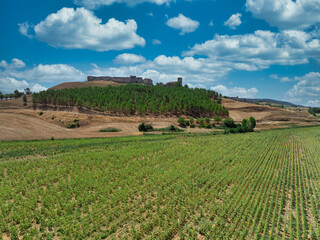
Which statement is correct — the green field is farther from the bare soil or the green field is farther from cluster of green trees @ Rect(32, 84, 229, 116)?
cluster of green trees @ Rect(32, 84, 229, 116)

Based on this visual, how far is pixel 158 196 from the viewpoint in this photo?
21906 millimetres

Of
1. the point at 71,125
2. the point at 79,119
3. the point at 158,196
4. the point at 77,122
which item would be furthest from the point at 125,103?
the point at 158,196

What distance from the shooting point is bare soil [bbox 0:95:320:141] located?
58.3 m

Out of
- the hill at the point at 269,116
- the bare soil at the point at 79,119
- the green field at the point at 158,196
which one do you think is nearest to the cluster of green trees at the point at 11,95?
the bare soil at the point at 79,119

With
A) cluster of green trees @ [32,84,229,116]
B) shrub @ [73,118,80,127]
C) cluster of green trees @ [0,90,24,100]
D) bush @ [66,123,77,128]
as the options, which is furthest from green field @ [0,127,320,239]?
cluster of green trees @ [0,90,24,100]

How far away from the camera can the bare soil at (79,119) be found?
191 feet

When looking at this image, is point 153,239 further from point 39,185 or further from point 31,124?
point 31,124

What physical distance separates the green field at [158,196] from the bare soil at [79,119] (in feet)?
71.9

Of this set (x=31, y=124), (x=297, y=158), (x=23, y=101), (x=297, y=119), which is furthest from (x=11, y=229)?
(x=297, y=119)

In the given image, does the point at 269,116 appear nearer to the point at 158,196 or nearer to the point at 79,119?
the point at 79,119

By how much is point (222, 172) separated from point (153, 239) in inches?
696

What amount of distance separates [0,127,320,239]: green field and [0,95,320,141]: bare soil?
21905mm

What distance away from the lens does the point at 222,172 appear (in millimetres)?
29844

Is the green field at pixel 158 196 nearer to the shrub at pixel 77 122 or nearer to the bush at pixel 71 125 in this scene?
the bush at pixel 71 125
